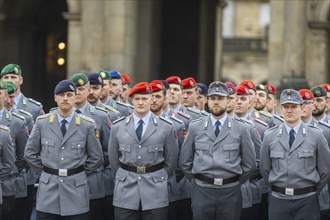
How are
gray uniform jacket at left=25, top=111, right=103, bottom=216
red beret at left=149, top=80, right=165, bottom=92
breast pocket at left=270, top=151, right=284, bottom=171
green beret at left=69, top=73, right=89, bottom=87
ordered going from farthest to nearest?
green beret at left=69, top=73, right=89, bottom=87 < red beret at left=149, top=80, right=165, bottom=92 < breast pocket at left=270, top=151, right=284, bottom=171 < gray uniform jacket at left=25, top=111, right=103, bottom=216

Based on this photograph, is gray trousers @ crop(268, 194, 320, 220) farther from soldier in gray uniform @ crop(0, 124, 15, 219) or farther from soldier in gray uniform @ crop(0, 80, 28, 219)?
soldier in gray uniform @ crop(0, 80, 28, 219)

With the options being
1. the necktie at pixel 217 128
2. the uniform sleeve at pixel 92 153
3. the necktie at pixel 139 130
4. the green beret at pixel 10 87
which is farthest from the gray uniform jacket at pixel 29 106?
the necktie at pixel 217 128

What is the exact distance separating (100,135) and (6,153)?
65.8 inches

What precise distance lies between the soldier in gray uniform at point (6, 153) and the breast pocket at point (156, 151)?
1.59 m

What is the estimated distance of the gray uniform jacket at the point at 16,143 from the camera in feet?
35.9

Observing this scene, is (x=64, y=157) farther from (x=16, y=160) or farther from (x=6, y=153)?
(x=16, y=160)

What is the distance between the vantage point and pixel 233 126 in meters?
10.5

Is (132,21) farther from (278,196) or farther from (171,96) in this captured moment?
(278,196)

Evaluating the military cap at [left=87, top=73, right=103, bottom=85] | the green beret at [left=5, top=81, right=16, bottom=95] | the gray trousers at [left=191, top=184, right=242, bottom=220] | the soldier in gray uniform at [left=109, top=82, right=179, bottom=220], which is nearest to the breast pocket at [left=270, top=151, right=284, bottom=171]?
the gray trousers at [left=191, top=184, right=242, bottom=220]

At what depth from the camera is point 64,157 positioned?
10031mm

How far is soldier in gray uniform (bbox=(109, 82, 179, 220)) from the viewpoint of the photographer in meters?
10.1

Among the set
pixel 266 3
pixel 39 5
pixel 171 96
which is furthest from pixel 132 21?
pixel 266 3

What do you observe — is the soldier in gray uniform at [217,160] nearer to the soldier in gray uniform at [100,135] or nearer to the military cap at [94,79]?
the soldier in gray uniform at [100,135]

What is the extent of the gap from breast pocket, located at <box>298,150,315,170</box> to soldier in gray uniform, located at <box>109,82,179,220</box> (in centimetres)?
145
